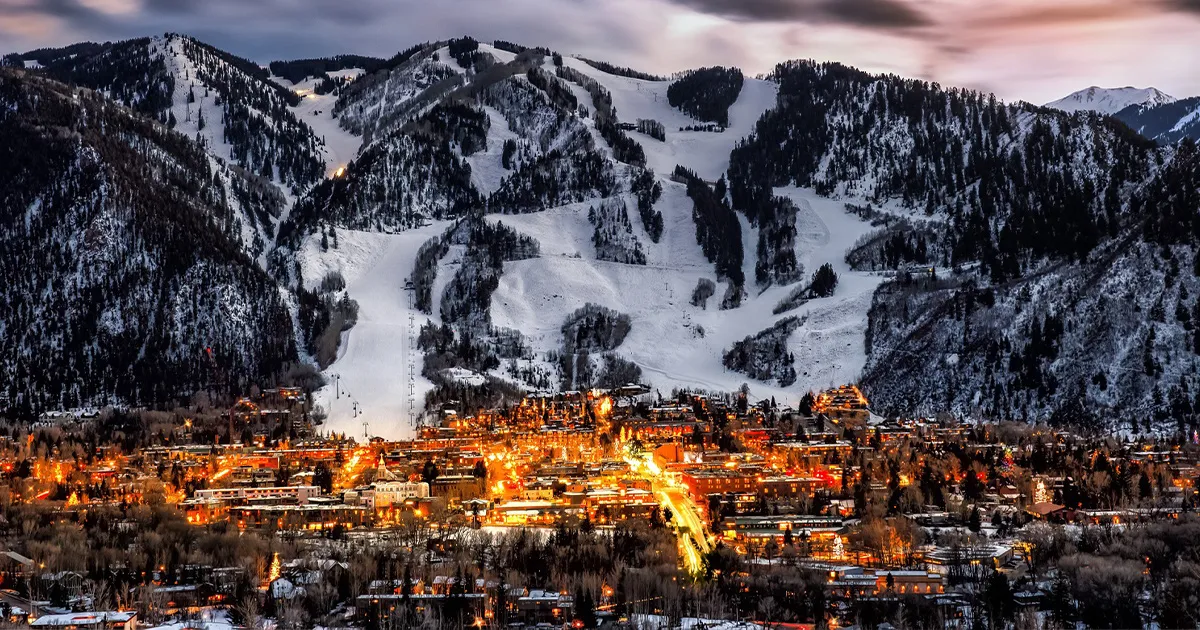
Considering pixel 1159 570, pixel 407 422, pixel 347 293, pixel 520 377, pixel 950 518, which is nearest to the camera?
pixel 1159 570

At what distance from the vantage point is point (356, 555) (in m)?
70.8

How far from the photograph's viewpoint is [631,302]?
165875 millimetres

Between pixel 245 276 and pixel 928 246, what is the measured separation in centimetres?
6864

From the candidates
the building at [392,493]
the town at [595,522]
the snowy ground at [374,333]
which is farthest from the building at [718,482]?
the snowy ground at [374,333]

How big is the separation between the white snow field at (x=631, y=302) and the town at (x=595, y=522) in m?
15.7

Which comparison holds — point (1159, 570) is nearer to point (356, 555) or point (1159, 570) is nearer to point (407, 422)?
point (356, 555)

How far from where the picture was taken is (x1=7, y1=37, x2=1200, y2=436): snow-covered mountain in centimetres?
12331

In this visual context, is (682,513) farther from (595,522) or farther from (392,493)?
(392,493)

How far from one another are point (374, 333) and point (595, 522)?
6924cm

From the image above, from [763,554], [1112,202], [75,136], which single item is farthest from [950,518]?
[75,136]

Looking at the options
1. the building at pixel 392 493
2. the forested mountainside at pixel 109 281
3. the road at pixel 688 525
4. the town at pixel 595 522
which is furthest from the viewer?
the forested mountainside at pixel 109 281

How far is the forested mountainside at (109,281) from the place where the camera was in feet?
451

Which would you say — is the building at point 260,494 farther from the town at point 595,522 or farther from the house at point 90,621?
the house at point 90,621

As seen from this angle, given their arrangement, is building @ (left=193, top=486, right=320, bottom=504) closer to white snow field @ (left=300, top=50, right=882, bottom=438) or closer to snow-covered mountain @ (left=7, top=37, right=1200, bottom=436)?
snow-covered mountain @ (left=7, top=37, right=1200, bottom=436)
